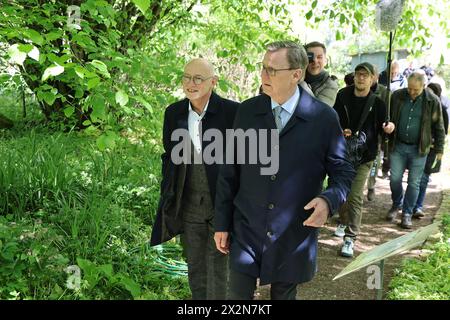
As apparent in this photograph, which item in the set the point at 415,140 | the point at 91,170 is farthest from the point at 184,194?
the point at 415,140

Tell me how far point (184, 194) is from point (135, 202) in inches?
102

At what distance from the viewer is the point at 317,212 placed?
101 inches

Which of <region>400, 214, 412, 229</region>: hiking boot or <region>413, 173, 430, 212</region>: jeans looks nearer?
<region>400, 214, 412, 229</region>: hiking boot

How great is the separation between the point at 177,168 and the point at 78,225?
1723 millimetres

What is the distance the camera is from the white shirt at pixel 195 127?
3.32 meters

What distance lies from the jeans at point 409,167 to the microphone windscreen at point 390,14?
159 cm

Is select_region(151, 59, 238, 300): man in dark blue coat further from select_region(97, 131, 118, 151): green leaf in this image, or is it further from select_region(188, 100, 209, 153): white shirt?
select_region(97, 131, 118, 151): green leaf

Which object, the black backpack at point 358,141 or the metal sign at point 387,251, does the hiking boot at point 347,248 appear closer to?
the black backpack at point 358,141

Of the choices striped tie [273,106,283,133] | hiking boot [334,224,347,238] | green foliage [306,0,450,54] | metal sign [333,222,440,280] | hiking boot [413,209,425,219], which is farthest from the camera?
green foliage [306,0,450,54]

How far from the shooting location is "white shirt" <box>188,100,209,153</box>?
131 inches

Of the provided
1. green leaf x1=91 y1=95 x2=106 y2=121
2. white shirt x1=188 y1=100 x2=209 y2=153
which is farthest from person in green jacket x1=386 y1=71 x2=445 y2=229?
green leaf x1=91 y1=95 x2=106 y2=121

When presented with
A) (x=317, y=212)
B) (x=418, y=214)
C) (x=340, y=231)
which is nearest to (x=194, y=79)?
(x=317, y=212)

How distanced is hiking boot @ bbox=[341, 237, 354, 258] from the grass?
1.84m

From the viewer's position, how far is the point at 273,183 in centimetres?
269
